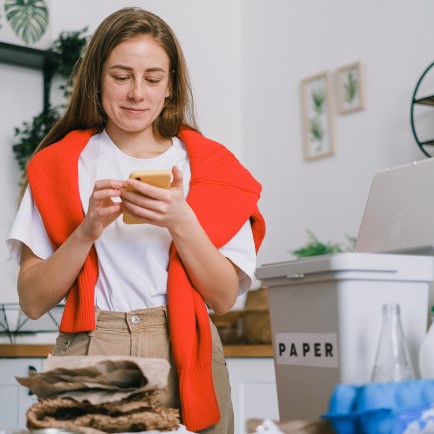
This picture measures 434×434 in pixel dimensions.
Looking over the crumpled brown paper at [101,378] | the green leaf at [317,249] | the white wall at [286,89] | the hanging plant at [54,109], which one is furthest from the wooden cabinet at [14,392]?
the crumpled brown paper at [101,378]

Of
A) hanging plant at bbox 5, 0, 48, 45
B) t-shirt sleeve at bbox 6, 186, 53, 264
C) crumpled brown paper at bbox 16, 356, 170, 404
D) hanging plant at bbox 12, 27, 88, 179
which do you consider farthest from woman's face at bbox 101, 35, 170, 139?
hanging plant at bbox 5, 0, 48, 45

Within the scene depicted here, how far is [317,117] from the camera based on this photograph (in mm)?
3625

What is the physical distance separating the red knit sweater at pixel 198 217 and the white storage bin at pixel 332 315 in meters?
0.15

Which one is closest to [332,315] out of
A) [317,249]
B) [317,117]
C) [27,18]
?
[317,249]

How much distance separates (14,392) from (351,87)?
76.7 inches

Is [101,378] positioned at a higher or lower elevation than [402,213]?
lower

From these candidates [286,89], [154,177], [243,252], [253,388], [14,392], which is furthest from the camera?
[286,89]

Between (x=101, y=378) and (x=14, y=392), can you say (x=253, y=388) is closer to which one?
(x=14, y=392)

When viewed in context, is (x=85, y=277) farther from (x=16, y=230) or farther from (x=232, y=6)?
(x=232, y=6)

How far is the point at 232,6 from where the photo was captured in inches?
165

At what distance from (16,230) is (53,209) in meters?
0.07

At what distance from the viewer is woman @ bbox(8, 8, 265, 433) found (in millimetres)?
1242

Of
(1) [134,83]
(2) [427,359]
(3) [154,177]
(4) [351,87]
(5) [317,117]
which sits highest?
(4) [351,87]

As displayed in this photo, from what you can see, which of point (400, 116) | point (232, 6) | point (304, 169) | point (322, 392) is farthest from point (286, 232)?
point (322, 392)
